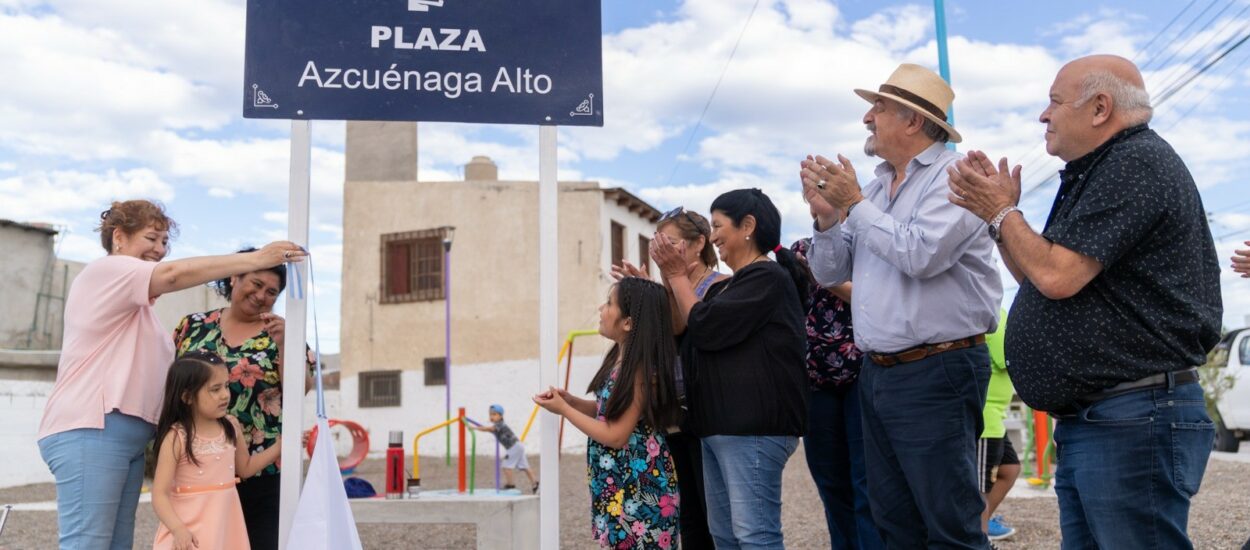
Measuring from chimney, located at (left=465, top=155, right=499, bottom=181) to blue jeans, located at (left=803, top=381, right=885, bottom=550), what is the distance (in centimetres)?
2415

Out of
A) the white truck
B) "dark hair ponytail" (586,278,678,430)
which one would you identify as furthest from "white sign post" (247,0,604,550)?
the white truck

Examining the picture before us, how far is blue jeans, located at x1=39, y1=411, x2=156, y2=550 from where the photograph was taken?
11.5ft

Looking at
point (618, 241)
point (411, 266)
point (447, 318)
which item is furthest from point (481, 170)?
point (447, 318)

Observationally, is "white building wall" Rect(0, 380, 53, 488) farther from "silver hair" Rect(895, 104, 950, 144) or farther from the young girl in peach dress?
"silver hair" Rect(895, 104, 950, 144)

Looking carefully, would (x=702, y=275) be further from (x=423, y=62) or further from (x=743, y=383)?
(x=423, y=62)

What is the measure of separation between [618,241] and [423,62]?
2458cm

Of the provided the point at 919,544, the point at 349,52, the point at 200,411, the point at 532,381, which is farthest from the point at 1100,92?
the point at 532,381

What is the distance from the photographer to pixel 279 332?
4383mm

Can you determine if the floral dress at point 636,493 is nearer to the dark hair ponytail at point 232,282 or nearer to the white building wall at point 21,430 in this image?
the dark hair ponytail at point 232,282

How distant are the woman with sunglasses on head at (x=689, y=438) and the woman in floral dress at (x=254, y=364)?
4.63 ft

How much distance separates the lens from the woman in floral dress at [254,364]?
13.9ft

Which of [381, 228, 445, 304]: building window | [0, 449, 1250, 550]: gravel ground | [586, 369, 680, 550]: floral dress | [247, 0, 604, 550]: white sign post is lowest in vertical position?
[0, 449, 1250, 550]: gravel ground

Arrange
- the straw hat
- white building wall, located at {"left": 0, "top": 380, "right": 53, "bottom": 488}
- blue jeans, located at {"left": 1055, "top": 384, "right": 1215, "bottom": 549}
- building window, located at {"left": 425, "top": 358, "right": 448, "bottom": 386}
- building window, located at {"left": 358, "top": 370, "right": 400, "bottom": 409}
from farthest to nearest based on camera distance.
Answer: building window, located at {"left": 358, "top": 370, "right": 400, "bottom": 409} → building window, located at {"left": 425, "top": 358, "right": 448, "bottom": 386} → white building wall, located at {"left": 0, "top": 380, "right": 53, "bottom": 488} → the straw hat → blue jeans, located at {"left": 1055, "top": 384, "right": 1215, "bottom": 549}

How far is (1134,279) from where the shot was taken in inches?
→ 102
